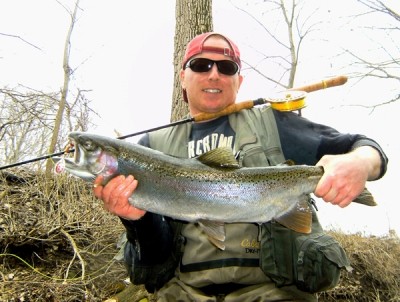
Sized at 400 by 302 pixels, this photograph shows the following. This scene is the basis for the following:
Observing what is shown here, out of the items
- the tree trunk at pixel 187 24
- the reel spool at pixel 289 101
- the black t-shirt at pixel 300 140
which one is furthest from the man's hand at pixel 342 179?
the tree trunk at pixel 187 24

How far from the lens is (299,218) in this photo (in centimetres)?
265

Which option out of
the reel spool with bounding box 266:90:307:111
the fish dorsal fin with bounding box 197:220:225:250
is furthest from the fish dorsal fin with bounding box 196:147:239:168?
the reel spool with bounding box 266:90:307:111

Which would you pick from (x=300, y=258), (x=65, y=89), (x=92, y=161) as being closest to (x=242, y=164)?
(x=300, y=258)

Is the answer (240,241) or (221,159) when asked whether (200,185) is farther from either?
(240,241)

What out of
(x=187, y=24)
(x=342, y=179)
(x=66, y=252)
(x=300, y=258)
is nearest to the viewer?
(x=342, y=179)

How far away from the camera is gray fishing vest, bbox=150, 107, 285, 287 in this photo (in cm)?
288

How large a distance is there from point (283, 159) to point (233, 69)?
101cm

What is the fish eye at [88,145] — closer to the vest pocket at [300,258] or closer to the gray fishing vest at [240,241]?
the gray fishing vest at [240,241]

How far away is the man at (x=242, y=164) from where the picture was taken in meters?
2.60

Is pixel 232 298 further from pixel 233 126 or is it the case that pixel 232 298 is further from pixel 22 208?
pixel 22 208

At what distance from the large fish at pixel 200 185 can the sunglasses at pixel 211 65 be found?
1.30 meters

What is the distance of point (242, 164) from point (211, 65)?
104cm

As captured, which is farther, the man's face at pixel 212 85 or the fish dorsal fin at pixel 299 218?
the man's face at pixel 212 85

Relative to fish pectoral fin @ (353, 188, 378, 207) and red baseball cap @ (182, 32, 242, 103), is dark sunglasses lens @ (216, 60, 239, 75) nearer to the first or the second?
red baseball cap @ (182, 32, 242, 103)
